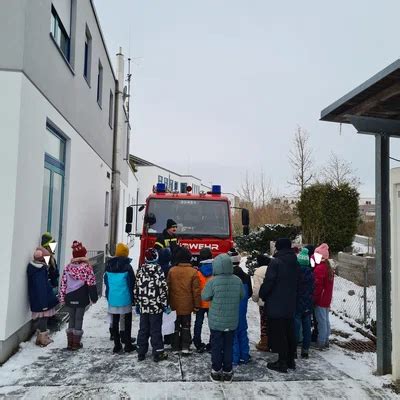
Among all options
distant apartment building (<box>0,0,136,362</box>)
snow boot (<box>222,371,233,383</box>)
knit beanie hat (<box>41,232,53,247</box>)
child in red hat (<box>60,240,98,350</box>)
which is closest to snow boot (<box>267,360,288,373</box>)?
snow boot (<box>222,371,233,383</box>)

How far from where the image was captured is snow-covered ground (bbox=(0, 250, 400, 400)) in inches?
183

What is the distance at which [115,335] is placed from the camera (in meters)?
6.05

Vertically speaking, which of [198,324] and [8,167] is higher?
[8,167]

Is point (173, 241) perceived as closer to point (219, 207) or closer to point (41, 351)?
point (219, 207)

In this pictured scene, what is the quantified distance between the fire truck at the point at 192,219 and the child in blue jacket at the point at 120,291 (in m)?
2.43

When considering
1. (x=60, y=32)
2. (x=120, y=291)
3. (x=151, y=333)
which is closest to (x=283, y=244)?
(x=151, y=333)

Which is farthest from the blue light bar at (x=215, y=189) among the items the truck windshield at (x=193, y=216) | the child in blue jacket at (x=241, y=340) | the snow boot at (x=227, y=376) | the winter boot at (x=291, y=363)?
the snow boot at (x=227, y=376)

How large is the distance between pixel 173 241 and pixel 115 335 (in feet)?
6.46

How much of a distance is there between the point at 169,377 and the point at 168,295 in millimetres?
1214

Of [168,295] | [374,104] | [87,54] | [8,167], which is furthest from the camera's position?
[87,54]

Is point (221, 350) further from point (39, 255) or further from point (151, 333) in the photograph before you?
point (39, 255)

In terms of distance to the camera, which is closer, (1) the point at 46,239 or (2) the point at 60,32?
(1) the point at 46,239

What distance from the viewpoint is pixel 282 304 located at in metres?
5.40

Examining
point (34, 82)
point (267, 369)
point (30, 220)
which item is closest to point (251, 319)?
point (267, 369)
